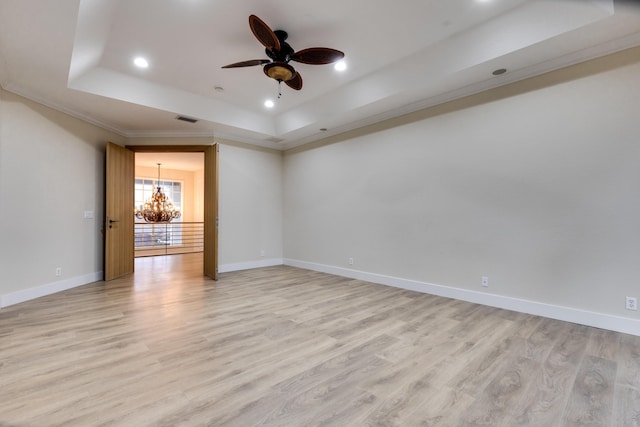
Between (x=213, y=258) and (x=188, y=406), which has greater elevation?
(x=213, y=258)

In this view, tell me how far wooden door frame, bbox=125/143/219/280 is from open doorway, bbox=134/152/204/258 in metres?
3.77

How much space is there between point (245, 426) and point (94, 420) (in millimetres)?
844

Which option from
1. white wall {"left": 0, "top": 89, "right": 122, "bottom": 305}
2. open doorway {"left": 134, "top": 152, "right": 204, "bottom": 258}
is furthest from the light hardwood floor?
open doorway {"left": 134, "top": 152, "right": 204, "bottom": 258}

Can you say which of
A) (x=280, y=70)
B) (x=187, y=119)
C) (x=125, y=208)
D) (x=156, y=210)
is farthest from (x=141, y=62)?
(x=156, y=210)

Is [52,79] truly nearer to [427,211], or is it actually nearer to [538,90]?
[427,211]

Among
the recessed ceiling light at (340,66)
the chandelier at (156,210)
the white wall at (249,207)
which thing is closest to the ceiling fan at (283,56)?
the recessed ceiling light at (340,66)

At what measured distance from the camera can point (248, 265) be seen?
6070 mm

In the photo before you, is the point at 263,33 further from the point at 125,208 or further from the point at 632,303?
the point at 125,208

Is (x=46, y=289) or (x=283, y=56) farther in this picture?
(x=46, y=289)

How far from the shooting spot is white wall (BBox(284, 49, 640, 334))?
281 cm

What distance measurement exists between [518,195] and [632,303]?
1.41m

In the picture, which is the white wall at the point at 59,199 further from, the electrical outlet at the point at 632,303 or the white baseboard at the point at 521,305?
the electrical outlet at the point at 632,303

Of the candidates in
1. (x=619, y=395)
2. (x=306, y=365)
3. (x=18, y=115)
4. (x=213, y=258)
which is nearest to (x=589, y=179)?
(x=619, y=395)

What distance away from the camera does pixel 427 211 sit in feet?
13.8
